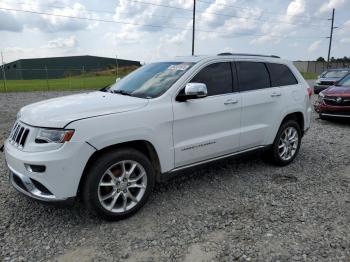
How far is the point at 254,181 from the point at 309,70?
57.1m

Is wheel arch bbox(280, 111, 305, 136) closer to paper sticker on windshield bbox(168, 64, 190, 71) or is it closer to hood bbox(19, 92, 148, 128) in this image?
paper sticker on windshield bbox(168, 64, 190, 71)

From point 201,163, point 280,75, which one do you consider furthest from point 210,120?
point 280,75

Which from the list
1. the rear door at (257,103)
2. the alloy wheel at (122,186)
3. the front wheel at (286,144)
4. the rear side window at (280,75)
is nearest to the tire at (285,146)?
the front wheel at (286,144)

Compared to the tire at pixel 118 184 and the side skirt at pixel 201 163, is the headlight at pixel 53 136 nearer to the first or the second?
the tire at pixel 118 184

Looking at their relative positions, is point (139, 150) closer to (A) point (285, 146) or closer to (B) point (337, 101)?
(A) point (285, 146)

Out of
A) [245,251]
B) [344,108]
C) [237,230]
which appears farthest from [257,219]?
[344,108]

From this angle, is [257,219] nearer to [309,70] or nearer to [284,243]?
[284,243]

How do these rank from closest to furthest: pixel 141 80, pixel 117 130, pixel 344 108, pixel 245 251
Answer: pixel 245 251 → pixel 117 130 → pixel 141 80 → pixel 344 108

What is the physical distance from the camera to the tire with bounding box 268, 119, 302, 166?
538 centimetres

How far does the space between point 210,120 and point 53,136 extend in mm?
1946

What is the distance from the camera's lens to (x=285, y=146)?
5.57m

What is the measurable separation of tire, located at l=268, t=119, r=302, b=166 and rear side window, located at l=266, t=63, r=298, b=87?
65 centimetres

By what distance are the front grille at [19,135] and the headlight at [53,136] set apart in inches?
8.5

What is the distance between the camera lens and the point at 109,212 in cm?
362
